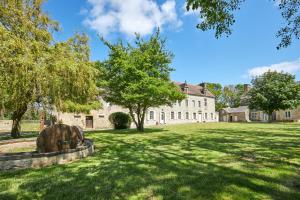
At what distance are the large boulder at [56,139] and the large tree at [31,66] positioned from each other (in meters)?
3.83

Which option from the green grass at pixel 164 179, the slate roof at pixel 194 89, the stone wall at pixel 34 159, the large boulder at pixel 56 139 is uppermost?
the slate roof at pixel 194 89

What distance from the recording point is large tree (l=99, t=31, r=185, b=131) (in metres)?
18.7

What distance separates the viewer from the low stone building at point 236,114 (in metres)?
61.2

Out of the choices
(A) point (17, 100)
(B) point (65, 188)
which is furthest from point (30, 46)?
(B) point (65, 188)

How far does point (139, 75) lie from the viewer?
18.9 meters

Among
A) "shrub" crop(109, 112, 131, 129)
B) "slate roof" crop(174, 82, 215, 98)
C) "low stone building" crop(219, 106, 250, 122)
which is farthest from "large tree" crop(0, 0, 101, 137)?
"low stone building" crop(219, 106, 250, 122)

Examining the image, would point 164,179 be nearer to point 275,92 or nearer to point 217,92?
point 275,92

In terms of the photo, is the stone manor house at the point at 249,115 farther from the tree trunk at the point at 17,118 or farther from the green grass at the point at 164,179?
the green grass at the point at 164,179

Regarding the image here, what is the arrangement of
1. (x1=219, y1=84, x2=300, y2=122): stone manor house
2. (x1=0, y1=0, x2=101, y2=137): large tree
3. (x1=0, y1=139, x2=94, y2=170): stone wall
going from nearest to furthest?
1. (x1=0, y1=139, x2=94, y2=170): stone wall
2. (x1=0, y1=0, x2=101, y2=137): large tree
3. (x1=219, y1=84, x2=300, y2=122): stone manor house

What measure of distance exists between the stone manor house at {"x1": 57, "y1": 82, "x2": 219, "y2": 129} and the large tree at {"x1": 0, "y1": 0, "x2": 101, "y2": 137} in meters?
16.8

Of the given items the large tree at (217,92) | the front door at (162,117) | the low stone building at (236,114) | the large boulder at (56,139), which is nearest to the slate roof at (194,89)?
the front door at (162,117)

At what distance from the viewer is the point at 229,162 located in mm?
6898

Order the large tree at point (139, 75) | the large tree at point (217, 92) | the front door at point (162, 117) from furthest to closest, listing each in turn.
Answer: the large tree at point (217, 92)
the front door at point (162, 117)
the large tree at point (139, 75)

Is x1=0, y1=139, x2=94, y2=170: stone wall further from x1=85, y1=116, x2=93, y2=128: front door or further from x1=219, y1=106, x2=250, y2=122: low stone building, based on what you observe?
x1=219, y1=106, x2=250, y2=122: low stone building
